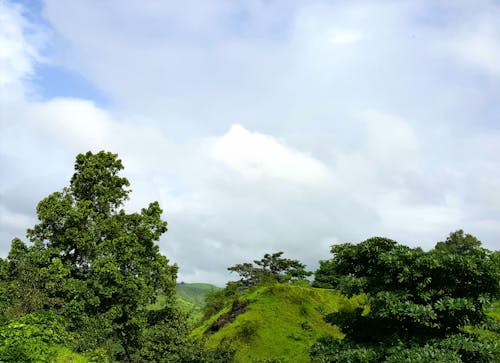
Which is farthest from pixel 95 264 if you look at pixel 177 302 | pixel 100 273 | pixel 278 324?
pixel 278 324

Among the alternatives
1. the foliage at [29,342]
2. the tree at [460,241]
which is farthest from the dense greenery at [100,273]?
the tree at [460,241]

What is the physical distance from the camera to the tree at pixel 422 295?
15109 mm

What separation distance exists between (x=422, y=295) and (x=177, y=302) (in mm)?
22765

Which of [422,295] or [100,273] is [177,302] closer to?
[100,273]

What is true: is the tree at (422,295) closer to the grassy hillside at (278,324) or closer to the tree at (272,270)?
the grassy hillside at (278,324)

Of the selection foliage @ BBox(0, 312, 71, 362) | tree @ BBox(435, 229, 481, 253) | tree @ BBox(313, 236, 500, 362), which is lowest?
foliage @ BBox(0, 312, 71, 362)

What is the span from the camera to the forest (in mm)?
15570

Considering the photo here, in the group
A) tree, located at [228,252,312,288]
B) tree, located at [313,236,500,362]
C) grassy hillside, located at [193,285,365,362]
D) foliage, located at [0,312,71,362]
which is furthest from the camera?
tree, located at [228,252,312,288]

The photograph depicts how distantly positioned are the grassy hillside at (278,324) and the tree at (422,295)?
19.8m

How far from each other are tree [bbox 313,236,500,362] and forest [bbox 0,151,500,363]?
0.05 meters

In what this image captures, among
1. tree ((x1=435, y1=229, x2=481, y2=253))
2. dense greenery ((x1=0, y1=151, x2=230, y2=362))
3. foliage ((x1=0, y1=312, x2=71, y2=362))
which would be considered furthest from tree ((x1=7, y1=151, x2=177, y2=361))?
tree ((x1=435, y1=229, x2=481, y2=253))

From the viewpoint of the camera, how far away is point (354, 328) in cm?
1830

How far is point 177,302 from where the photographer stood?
3400 centimetres

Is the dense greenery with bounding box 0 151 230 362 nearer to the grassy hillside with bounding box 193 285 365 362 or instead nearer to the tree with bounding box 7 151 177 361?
the tree with bounding box 7 151 177 361
